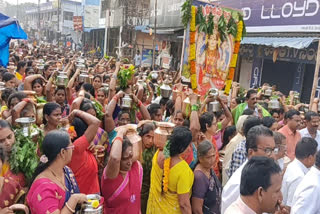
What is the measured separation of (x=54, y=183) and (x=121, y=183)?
2.35ft

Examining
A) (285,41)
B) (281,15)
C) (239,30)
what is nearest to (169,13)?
(281,15)

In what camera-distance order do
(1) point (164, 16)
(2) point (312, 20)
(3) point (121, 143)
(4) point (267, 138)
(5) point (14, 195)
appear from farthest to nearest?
(1) point (164, 16) → (2) point (312, 20) → (4) point (267, 138) → (3) point (121, 143) → (5) point (14, 195)

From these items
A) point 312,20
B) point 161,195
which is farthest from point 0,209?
point 312,20

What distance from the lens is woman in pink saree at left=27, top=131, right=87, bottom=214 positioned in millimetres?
2224

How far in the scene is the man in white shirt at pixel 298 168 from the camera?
3451 millimetres

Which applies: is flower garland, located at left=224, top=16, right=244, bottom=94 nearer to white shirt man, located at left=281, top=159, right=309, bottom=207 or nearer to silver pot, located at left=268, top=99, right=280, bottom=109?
silver pot, located at left=268, top=99, right=280, bottom=109

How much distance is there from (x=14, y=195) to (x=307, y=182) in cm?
241

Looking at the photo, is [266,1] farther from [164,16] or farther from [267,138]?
[267,138]

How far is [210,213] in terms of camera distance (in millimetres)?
3164

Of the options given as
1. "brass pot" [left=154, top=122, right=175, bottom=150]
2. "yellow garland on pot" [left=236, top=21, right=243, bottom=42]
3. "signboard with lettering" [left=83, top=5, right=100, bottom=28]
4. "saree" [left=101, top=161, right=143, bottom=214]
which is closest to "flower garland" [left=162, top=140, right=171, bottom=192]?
"brass pot" [left=154, top=122, right=175, bottom=150]

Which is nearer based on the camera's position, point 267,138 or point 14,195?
point 14,195

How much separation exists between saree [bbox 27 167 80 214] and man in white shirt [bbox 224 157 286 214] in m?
1.15

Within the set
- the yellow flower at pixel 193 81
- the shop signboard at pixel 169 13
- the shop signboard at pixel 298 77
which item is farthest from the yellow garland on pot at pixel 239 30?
the shop signboard at pixel 169 13

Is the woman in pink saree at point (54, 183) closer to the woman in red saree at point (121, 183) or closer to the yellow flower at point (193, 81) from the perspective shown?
the woman in red saree at point (121, 183)
